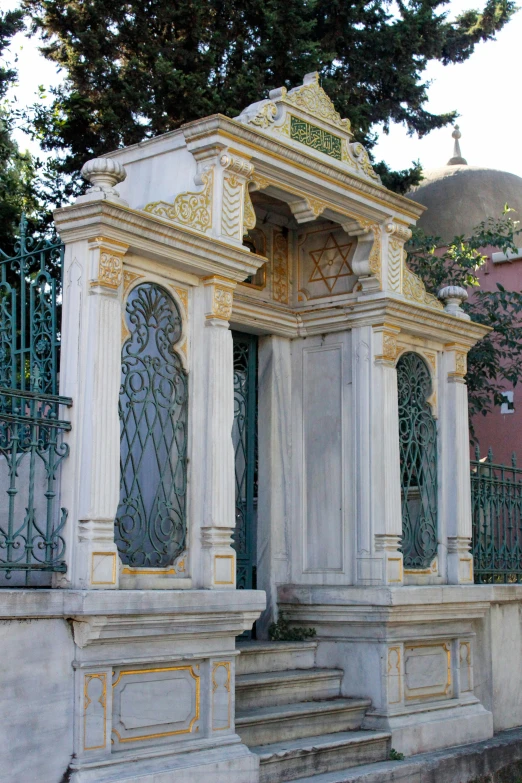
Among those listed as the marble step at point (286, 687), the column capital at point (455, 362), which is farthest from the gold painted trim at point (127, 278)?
the column capital at point (455, 362)

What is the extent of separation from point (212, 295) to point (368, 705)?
3.33 m

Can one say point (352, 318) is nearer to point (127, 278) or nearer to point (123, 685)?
point (127, 278)

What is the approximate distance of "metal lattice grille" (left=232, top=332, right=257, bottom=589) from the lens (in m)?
9.09

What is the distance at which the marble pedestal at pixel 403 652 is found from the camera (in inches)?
326

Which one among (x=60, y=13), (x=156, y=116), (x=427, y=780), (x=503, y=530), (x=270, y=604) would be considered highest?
(x=60, y=13)

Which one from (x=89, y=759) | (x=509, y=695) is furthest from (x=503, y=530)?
(x=89, y=759)

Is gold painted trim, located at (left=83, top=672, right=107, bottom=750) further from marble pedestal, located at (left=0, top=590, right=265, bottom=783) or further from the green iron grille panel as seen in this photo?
the green iron grille panel

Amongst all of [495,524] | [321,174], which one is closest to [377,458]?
[321,174]

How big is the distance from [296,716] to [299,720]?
2.5 inches

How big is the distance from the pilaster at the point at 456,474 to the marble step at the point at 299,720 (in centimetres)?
158

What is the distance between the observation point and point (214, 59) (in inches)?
503

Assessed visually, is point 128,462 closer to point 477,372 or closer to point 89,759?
point 89,759

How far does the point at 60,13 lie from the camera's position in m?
13.3

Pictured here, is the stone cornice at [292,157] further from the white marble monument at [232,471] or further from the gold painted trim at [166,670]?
the gold painted trim at [166,670]
